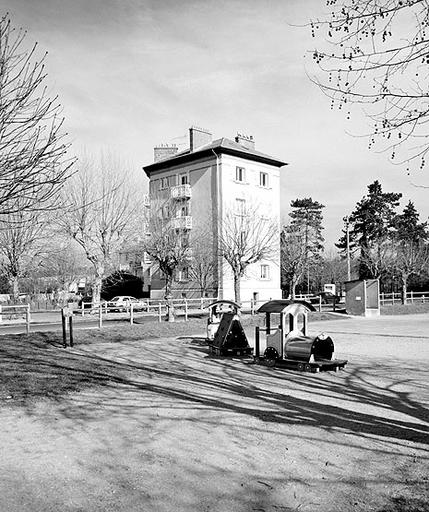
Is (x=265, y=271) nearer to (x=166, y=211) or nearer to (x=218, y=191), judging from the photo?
(x=218, y=191)

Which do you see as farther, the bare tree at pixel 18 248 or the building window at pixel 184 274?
the building window at pixel 184 274

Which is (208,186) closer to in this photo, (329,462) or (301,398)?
(301,398)

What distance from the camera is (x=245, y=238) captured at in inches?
1443

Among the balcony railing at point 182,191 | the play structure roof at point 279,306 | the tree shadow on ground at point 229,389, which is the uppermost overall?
the balcony railing at point 182,191

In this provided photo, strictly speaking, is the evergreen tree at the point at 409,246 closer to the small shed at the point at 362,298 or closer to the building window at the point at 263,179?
the small shed at the point at 362,298

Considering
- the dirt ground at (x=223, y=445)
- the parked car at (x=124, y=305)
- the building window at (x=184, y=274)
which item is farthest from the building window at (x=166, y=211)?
the dirt ground at (x=223, y=445)

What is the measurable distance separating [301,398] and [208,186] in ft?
115

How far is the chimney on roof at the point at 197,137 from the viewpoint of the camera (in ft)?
148

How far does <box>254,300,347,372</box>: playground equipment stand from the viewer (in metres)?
12.2

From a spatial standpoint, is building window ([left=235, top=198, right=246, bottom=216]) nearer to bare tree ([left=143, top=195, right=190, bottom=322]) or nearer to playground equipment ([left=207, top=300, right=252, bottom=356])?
bare tree ([left=143, top=195, right=190, bottom=322])

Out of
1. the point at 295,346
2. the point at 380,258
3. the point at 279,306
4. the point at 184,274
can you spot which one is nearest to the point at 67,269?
the point at 184,274

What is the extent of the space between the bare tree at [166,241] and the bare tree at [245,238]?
3866 millimetres

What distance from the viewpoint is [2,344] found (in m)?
16.8

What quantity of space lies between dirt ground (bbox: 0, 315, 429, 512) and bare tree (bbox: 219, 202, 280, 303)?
2450 cm
